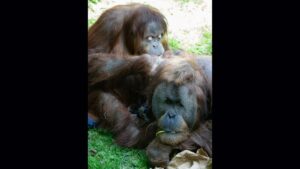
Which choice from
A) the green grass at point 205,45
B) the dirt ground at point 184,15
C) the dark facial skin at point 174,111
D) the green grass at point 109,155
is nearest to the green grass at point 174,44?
the dirt ground at point 184,15

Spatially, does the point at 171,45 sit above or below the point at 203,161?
above

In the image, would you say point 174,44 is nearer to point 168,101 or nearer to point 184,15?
point 184,15

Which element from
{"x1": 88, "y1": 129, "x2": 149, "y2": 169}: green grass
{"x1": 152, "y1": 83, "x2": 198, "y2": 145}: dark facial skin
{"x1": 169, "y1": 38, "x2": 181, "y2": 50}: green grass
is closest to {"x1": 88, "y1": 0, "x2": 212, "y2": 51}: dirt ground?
{"x1": 169, "y1": 38, "x2": 181, "y2": 50}: green grass

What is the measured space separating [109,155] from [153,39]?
2.13 ft

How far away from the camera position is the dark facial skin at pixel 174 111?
8.69ft

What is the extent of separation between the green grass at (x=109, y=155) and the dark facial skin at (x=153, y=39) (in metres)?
0.50

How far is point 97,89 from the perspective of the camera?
299 centimetres

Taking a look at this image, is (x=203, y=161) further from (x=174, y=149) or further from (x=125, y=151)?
(x=125, y=151)

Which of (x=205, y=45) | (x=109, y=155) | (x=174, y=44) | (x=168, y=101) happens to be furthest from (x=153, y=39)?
(x=109, y=155)

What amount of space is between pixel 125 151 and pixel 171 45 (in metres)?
0.61

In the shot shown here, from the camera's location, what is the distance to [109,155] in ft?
9.00

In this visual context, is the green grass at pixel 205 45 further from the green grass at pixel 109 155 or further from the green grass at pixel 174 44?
the green grass at pixel 109 155

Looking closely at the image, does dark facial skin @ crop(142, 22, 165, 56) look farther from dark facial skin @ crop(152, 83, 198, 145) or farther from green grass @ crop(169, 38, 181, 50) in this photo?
dark facial skin @ crop(152, 83, 198, 145)
